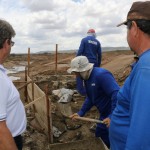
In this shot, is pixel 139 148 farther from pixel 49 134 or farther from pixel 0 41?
pixel 49 134

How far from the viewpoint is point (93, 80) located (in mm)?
4406

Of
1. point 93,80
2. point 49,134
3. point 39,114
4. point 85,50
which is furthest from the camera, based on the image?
point 85,50

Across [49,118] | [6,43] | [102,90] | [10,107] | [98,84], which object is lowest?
[49,118]

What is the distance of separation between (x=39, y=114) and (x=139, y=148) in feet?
17.4

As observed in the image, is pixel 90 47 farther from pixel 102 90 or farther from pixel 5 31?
pixel 5 31

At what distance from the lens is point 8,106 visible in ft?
7.72

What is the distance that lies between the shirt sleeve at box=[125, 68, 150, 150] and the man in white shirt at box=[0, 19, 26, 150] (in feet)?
3.02

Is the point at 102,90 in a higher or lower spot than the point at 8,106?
lower

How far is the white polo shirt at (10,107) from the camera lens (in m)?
2.25

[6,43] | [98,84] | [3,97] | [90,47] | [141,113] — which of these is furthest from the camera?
[90,47]

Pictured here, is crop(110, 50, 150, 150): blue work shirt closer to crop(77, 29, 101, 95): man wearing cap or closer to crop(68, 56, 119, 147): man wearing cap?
crop(68, 56, 119, 147): man wearing cap

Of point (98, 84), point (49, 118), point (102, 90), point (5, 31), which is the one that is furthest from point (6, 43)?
point (49, 118)

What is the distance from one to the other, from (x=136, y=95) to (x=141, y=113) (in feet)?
0.35

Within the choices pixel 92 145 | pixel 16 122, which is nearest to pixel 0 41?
pixel 16 122
